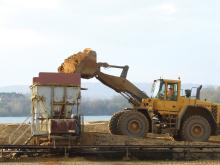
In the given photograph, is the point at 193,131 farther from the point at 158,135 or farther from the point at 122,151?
the point at 122,151

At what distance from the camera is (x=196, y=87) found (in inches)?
1212

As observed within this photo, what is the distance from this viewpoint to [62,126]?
83.0 ft

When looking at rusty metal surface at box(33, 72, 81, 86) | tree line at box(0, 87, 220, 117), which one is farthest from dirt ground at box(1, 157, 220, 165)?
tree line at box(0, 87, 220, 117)

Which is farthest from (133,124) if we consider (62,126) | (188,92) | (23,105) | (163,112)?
(23,105)

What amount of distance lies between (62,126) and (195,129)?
26.7 ft

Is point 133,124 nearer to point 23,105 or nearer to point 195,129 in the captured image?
point 195,129

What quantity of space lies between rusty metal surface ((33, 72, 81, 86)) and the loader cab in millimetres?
5564

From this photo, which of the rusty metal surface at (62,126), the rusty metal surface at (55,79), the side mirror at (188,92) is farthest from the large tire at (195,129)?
the rusty metal surface at (62,126)

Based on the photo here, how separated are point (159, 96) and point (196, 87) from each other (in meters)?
1.93

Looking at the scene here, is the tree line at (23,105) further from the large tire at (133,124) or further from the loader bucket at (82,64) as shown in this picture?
the large tire at (133,124)

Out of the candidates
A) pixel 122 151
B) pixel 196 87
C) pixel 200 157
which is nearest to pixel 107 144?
pixel 122 151

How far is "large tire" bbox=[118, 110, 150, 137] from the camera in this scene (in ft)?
97.6

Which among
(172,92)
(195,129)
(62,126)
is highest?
(172,92)

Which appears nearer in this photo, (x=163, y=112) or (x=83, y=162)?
(x=83, y=162)
